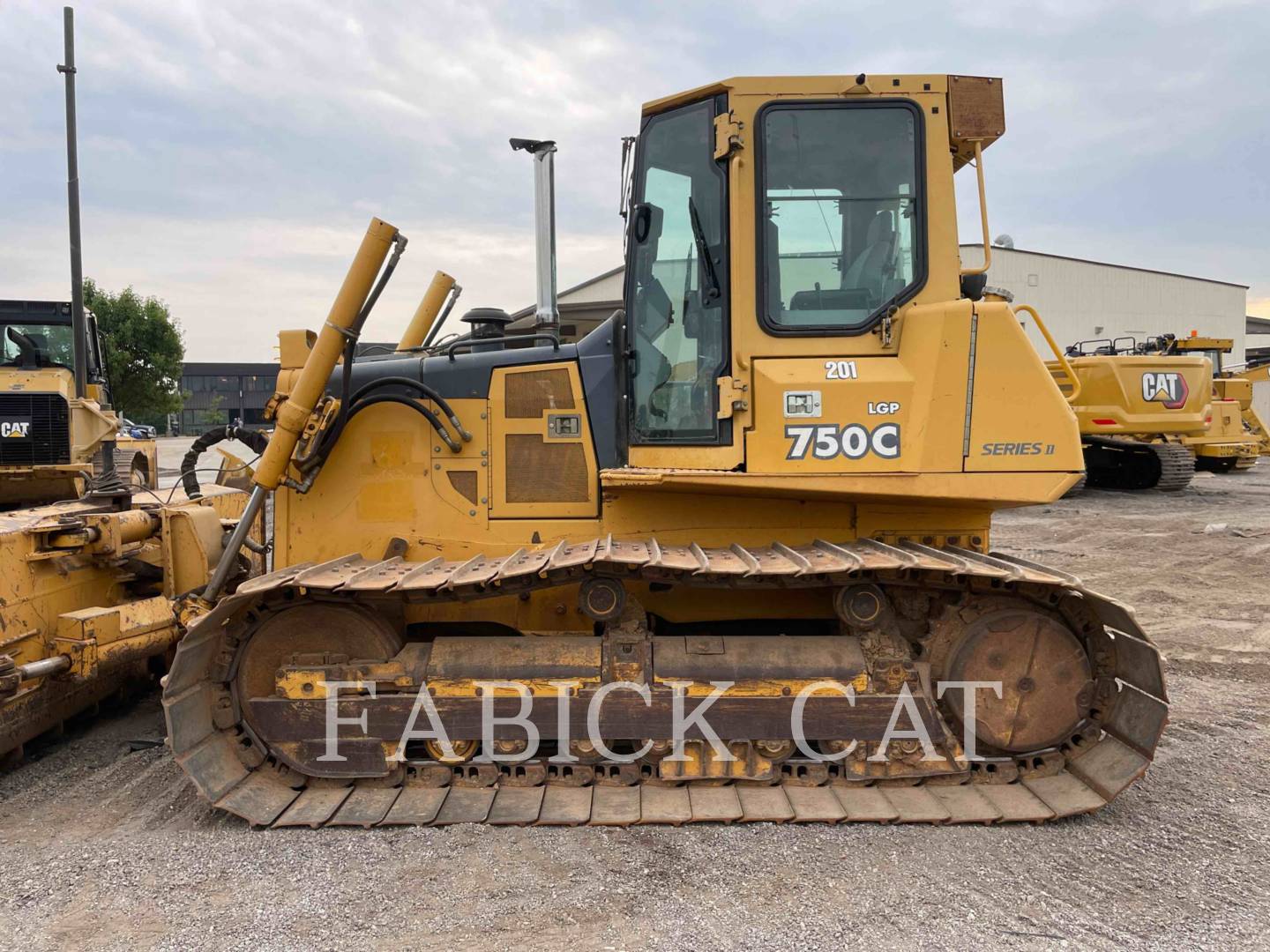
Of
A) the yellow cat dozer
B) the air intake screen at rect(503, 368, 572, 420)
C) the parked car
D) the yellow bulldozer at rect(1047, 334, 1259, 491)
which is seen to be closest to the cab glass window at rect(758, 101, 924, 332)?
the air intake screen at rect(503, 368, 572, 420)

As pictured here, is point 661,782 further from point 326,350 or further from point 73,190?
point 73,190

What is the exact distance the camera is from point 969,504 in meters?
3.98

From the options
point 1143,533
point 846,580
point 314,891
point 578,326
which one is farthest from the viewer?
point 1143,533

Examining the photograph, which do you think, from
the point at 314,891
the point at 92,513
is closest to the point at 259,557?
Result: the point at 92,513

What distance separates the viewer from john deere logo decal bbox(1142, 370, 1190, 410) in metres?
15.8

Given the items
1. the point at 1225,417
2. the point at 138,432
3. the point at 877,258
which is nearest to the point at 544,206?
the point at 877,258

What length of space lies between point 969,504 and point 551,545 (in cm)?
204

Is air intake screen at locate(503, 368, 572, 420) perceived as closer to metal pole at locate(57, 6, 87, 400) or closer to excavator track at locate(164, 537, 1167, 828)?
excavator track at locate(164, 537, 1167, 828)

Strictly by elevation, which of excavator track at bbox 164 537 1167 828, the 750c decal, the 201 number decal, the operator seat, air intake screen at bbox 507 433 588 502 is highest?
the operator seat

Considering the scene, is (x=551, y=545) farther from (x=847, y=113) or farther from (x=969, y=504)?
(x=847, y=113)

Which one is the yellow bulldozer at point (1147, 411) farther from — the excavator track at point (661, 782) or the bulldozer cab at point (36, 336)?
the bulldozer cab at point (36, 336)

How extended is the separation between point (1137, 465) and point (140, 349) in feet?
124

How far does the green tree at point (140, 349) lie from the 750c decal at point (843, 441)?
3838cm

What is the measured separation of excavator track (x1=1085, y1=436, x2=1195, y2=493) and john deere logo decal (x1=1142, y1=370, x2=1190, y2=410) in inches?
32.3
